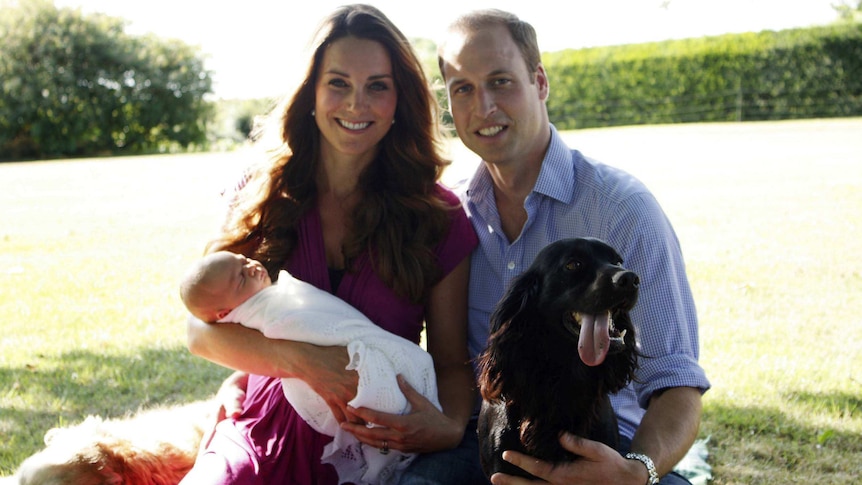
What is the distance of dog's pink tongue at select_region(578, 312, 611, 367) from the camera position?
2254 millimetres

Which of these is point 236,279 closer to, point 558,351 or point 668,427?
point 558,351

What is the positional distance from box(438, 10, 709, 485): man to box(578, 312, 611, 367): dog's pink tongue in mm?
365

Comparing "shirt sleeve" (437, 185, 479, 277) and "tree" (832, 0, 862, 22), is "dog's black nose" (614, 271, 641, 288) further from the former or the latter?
"tree" (832, 0, 862, 22)

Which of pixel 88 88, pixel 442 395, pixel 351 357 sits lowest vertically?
pixel 88 88

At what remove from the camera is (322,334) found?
3115 millimetres

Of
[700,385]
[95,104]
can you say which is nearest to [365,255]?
[700,385]

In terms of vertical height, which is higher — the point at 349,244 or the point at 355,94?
the point at 355,94

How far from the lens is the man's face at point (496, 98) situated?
11.0ft

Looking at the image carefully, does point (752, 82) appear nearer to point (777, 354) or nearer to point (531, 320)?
point (777, 354)

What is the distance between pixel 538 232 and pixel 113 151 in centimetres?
3237

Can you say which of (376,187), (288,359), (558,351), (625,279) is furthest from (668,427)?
(376,187)

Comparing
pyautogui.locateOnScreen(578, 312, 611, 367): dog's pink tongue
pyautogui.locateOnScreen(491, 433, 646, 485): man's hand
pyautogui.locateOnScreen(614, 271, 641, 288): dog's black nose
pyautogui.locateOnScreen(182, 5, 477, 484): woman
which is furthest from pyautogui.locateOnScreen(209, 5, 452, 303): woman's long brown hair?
pyautogui.locateOnScreen(614, 271, 641, 288): dog's black nose

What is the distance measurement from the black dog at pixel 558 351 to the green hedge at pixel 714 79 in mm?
30389

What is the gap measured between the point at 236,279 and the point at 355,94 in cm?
93
